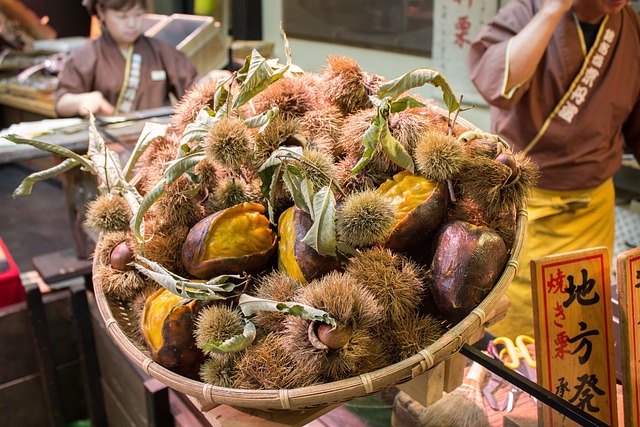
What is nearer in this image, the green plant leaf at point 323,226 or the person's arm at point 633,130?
the green plant leaf at point 323,226

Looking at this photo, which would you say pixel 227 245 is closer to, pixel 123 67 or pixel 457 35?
pixel 123 67

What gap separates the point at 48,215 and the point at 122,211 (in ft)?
10.4

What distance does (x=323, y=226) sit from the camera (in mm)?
685

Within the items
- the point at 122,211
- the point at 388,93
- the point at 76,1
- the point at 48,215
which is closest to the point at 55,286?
the point at 122,211

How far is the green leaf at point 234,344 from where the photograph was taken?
67cm

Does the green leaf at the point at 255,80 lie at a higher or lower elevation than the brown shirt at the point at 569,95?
higher

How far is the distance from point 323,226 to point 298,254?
0.21 feet

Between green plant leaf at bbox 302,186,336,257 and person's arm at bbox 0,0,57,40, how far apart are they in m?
4.51

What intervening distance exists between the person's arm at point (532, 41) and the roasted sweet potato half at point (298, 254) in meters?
0.98

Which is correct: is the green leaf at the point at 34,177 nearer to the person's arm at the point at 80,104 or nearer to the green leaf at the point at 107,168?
the green leaf at the point at 107,168

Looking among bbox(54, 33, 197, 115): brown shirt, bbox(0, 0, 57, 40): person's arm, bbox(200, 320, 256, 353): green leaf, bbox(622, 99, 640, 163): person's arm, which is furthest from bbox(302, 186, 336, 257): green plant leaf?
bbox(0, 0, 57, 40): person's arm

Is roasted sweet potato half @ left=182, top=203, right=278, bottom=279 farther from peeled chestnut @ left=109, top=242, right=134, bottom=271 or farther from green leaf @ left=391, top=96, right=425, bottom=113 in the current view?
green leaf @ left=391, top=96, right=425, bottom=113

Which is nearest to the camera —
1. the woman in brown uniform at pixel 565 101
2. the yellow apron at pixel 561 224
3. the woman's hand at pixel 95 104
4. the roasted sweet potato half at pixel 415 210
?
the roasted sweet potato half at pixel 415 210

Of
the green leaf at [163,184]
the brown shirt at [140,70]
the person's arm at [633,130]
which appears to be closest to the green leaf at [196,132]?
the green leaf at [163,184]
